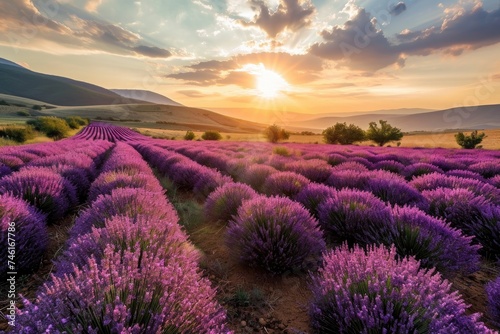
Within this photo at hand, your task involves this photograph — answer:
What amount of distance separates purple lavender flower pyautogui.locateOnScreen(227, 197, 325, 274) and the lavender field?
16 mm

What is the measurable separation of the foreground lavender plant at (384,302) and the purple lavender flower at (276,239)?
82 centimetres

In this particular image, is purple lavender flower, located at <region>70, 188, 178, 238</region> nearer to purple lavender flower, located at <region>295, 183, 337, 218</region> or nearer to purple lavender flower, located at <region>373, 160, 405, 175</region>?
purple lavender flower, located at <region>295, 183, 337, 218</region>

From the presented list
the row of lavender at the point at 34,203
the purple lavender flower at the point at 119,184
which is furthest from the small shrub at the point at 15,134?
the purple lavender flower at the point at 119,184

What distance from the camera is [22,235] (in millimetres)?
2957

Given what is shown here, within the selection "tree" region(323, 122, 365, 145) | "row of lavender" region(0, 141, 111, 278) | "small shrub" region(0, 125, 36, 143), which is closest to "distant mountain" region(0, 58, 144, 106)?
"small shrub" region(0, 125, 36, 143)

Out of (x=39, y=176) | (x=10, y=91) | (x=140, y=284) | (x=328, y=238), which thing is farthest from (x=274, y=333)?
(x=10, y=91)

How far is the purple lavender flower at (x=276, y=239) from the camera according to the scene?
3012mm

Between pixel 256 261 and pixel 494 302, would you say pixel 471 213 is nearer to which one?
pixel 494 302

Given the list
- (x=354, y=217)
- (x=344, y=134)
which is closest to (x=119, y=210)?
(x=354, y=217)

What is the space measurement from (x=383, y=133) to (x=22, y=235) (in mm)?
42827

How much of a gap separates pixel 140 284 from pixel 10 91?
226m

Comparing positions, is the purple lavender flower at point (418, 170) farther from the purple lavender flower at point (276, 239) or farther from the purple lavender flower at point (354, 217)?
the purple lavender flower at point (276, 239)

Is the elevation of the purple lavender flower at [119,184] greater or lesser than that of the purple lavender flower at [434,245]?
lesser

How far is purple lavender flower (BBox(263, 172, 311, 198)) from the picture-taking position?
549 cm
